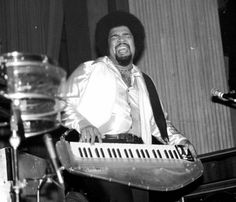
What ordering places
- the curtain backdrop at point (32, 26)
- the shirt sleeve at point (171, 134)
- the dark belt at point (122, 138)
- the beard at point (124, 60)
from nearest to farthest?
1. the dark belt at point (122, 138)
2. the shirt sleeve at point (171, 134)
3. the beard at point (124, 60)
4. the curtain backdrop at point (32, 26)

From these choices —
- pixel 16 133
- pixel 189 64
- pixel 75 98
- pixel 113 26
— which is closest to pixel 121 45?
pixel 113 26

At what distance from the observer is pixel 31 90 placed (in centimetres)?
219

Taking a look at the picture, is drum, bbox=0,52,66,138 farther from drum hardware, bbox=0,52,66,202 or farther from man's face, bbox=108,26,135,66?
man's face, bbox=108,26,135,66

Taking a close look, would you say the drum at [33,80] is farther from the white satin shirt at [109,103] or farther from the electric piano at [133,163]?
the white satin shirt at [109,103]

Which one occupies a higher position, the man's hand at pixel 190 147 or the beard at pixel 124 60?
the beard at pixel 124 60

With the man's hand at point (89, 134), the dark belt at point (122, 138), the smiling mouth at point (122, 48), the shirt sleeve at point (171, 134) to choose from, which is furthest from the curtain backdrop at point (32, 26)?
the man's hand at point (89, 134)

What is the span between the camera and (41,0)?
264 inches

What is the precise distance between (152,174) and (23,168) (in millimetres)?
1026

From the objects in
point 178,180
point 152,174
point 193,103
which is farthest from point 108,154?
point 193,103

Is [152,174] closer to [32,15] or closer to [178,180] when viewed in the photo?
[178,180]

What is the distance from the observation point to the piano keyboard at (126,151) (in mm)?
3184

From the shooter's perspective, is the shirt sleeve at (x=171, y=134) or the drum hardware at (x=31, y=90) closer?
the drum hardware at (x=31, y=90)

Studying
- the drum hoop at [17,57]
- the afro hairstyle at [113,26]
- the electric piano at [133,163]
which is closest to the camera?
the drum hoop at [17,57]

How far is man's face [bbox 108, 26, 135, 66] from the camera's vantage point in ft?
13.6
